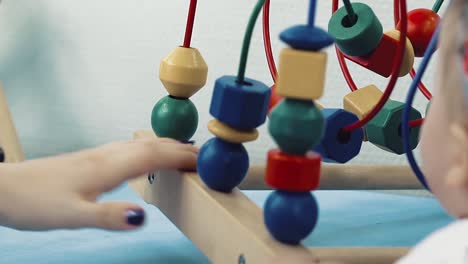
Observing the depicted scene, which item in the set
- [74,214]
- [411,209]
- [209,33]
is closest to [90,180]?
[74,214]

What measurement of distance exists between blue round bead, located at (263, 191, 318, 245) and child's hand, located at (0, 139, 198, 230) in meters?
0.11

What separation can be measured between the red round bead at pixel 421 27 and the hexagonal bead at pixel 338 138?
0.17 m

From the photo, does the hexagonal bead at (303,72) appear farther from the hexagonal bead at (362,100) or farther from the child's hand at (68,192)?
the hexagonal bead at (362,100)

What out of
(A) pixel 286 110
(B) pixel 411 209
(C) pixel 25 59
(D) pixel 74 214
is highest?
(A) pixel 286 110

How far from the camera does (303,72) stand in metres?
0.59

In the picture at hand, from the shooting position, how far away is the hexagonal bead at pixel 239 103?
0.70m

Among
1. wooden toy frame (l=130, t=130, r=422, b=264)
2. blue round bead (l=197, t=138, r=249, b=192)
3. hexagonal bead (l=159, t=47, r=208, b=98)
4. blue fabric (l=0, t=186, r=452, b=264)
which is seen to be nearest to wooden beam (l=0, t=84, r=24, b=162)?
blue fabric (l=0, t=186, r=452, b=264)

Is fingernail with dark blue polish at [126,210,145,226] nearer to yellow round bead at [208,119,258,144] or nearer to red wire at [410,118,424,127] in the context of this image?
yellow round bead at [208,119,258,144]

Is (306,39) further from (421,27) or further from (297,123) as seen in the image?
(421,27)

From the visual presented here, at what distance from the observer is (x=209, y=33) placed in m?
1.46

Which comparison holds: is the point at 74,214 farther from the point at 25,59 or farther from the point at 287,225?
the point at 25,59

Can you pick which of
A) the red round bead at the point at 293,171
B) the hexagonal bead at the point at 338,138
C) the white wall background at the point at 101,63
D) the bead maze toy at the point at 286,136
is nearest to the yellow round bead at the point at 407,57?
the bead maze toy at the point at 286,136

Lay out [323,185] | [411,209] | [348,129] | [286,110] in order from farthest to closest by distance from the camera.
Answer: [411,209] < [323,185] < [348,129] < [286,110]

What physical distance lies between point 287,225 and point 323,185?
1.09ft
